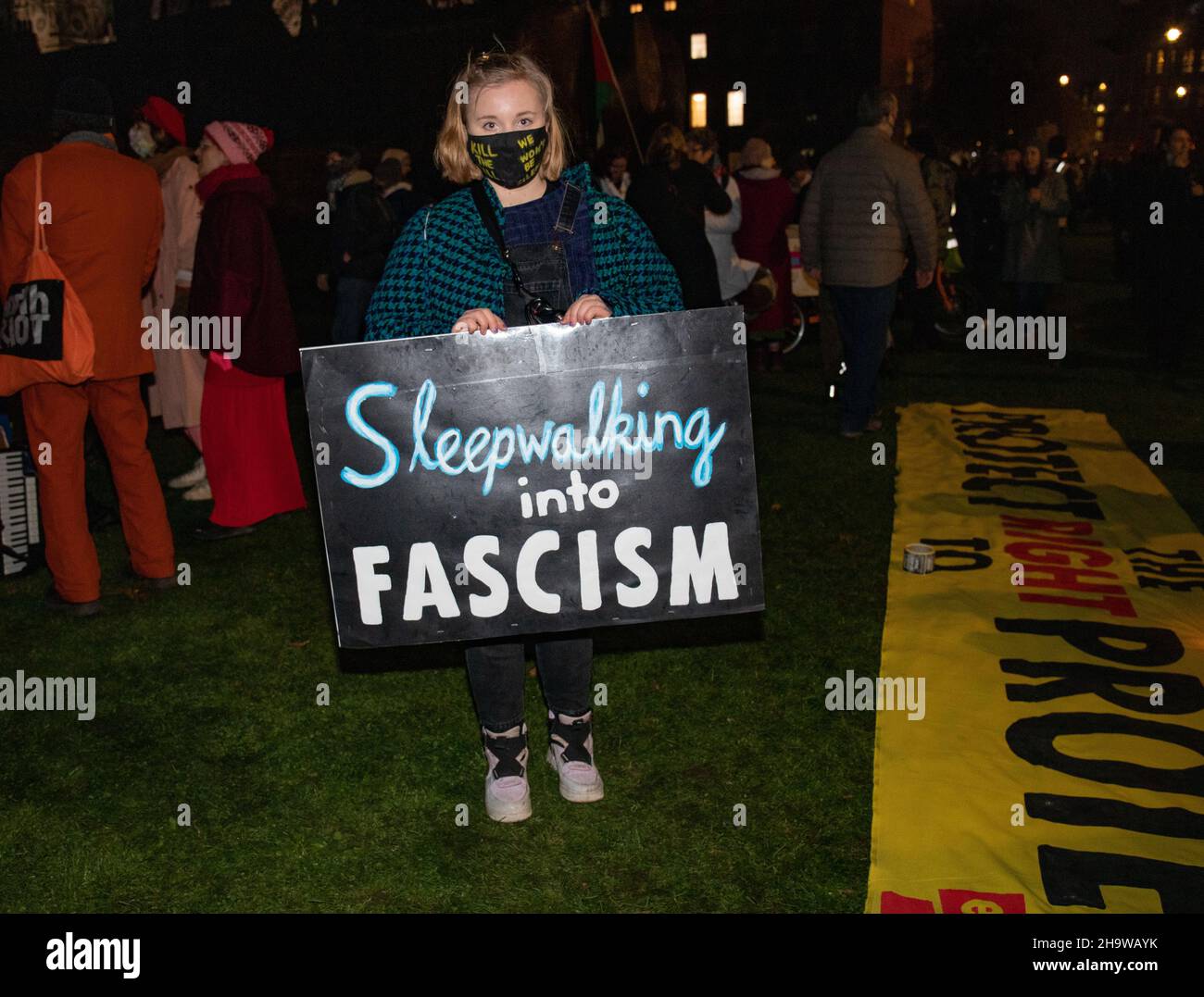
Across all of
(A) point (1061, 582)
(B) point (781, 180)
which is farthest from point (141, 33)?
(A) point (1061, 582)

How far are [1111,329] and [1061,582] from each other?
30.1ft

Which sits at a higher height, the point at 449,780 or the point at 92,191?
the point at 92,191

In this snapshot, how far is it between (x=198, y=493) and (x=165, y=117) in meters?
2.20

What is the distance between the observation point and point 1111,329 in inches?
534

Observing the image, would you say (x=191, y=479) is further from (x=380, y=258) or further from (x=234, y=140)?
(x=380, y=258)

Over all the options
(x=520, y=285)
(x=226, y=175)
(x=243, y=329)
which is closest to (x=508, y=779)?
(x=520, y=285)

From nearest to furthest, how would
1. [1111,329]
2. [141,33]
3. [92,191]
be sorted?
[92,191] → [1111,329] → [141,33]

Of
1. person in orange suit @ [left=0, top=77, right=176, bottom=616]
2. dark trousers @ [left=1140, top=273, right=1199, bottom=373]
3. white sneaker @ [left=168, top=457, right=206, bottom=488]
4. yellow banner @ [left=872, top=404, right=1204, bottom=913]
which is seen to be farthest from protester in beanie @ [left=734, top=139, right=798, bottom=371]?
person in orange suit @ [left=0, top=77, right=176, bottom=616]

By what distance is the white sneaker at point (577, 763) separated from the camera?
3.59m

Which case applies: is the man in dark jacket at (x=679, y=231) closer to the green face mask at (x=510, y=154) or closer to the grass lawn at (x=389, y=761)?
the grass lawn at (x=389, y=761)

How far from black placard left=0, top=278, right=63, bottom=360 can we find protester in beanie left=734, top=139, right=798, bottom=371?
6.68 metres

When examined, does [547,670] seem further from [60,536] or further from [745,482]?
[60,536]

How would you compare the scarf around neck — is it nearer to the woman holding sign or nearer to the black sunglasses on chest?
the woman holding sign

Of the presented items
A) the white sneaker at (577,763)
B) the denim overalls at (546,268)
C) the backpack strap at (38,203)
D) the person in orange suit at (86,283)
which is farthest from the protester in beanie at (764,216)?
the denim overalls at (546,268)
